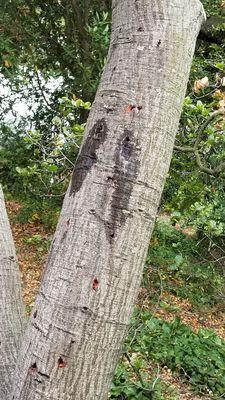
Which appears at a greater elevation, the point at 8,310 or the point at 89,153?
the point at 89,153

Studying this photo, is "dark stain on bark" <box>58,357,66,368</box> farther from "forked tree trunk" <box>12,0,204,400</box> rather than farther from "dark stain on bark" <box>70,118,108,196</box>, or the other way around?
"dark stain on bark" <box>70,118,108,196</box>

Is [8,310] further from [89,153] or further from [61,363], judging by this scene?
[89,153]

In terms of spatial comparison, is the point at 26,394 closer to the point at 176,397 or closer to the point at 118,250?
A: the point at 118,250

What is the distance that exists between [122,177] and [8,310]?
0.63m

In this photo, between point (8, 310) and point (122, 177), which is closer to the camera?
point (122, 177)

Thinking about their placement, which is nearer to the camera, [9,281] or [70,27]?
[9,281]

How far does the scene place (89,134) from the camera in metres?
1.17

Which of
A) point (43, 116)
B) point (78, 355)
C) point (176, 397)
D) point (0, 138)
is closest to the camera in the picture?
point (78, 355)

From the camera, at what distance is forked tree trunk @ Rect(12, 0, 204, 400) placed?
1.06 metres

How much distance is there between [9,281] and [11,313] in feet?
0.33

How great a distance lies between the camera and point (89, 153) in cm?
114

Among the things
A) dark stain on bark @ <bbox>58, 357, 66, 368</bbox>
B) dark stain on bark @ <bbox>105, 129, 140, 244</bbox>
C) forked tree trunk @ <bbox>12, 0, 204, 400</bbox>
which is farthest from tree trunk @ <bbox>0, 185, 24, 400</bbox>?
dark stain on bark @ <bbox>105, 129, 140, 244</bbox>

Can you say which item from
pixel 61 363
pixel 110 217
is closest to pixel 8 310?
pixel 61 363

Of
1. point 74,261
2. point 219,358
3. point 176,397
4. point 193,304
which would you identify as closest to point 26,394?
point 74,261
